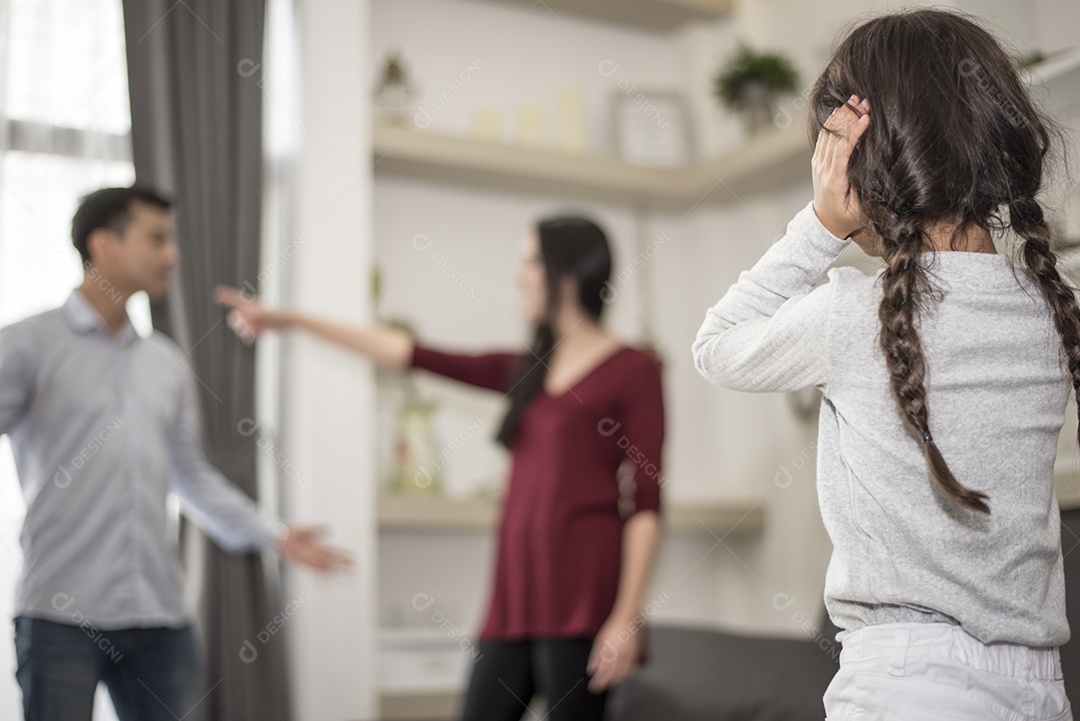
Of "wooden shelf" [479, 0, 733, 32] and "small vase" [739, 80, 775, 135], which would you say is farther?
"wooden shelf" [479, 0, 733, 32]

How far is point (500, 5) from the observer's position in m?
3.62

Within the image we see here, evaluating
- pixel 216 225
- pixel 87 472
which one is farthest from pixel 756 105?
pixel 87 472

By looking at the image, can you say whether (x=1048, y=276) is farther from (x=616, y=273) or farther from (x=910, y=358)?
(x=616, y=273)

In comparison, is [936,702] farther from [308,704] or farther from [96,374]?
[308,704]

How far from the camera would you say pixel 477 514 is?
3.05m

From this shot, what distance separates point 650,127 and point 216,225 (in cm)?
165

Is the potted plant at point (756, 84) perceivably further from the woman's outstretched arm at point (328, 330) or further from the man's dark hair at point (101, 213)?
the man's dark hair at point (101, 213)

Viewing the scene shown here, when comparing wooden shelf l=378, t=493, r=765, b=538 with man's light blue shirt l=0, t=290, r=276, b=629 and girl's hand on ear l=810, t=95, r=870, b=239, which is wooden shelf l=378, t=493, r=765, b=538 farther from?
girl's hand on ear l=810, t=95, r=870, b=239

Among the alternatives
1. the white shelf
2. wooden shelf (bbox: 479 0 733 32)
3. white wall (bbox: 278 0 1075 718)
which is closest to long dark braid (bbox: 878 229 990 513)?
the white shelf

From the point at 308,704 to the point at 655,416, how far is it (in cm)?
132

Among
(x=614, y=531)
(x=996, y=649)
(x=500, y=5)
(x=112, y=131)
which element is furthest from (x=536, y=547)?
(x=500, y=5)

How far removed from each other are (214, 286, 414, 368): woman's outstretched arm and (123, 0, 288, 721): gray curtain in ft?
0.50

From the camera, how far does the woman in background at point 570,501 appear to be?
1.93 meters

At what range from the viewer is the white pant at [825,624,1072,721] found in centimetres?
87
